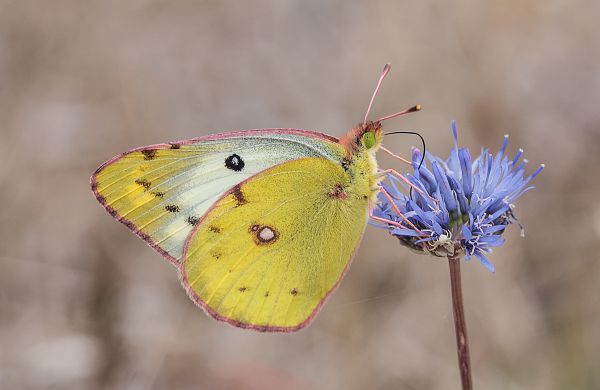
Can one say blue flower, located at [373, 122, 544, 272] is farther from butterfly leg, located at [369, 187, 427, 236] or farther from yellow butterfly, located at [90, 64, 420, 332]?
yellow butterfly, located at [90, 64, 420, 332]

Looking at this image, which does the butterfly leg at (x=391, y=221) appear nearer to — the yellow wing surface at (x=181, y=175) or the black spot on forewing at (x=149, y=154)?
the yellow wing surface at (x=181, y=175)

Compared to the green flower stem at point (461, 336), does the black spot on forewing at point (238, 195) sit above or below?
above

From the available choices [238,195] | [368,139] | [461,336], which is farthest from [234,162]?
[461,336]

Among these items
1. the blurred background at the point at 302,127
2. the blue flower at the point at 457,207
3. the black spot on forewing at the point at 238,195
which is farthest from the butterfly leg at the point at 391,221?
the blurred background at the point at 302,127

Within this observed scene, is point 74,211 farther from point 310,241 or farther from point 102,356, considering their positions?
point 310,241

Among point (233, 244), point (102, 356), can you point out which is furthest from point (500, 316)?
point (102, 356)

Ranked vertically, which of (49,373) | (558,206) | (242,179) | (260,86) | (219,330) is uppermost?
(260,86)

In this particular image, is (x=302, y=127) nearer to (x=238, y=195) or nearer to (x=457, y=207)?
(x=238, y=195)
